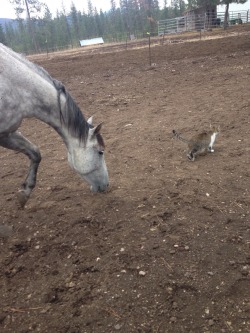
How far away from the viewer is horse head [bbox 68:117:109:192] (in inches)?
144

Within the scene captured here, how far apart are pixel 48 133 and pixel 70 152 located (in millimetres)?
3185

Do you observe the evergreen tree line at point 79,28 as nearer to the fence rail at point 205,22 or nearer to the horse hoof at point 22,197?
the fence rail at point 205,22

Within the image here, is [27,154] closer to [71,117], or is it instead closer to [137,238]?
[71,117]

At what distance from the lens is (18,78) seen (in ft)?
10.4

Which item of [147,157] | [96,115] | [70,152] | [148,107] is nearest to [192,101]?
[148,107]

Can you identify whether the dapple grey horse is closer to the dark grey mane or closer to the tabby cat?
the dark grey mane

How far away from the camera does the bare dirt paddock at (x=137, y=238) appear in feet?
7.45

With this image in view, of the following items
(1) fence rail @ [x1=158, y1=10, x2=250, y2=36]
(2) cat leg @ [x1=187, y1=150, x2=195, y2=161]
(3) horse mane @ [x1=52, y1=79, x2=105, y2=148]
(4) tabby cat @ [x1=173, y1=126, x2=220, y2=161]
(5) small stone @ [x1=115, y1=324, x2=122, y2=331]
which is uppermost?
(1) fence rail @ [x1=158, y1=10, x2=250, y2=36]

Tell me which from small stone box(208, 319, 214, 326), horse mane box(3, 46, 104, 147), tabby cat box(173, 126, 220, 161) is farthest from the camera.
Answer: tabby cat box(173, 126, 220, 161)

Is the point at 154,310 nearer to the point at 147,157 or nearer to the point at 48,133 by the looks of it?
the point at 147,157

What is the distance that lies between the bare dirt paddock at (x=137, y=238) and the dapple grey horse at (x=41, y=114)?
1.34 ft

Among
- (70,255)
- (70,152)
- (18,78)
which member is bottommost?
(70,255)

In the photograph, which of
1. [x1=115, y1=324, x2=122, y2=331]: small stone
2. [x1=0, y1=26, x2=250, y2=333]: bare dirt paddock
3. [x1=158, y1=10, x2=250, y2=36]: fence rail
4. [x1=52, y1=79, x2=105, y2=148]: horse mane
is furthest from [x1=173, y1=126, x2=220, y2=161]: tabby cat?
[x1=158, y1=10, x2=250, y2=36]: fence rail

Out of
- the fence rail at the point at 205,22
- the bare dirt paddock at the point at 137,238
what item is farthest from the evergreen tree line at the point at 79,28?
the bare dirt paddock at the point at 137,238
